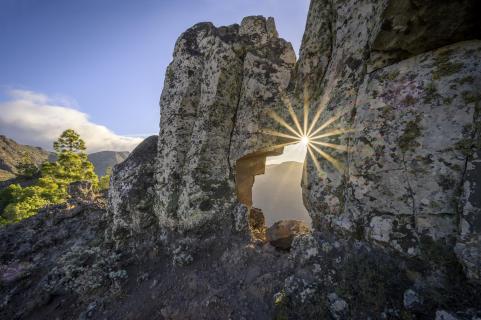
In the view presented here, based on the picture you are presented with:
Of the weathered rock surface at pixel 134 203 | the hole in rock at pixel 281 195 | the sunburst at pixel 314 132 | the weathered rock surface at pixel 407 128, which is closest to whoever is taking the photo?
the weathered rock surface at pixel 407 128

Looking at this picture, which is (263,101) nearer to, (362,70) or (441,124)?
(362,70)

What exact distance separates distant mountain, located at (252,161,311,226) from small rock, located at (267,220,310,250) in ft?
382

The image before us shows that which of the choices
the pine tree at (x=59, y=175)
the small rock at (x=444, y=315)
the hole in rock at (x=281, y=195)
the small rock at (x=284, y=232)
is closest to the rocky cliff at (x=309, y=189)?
the small rock at (x=444, y=315)

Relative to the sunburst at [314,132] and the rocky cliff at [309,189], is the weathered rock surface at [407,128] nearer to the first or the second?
the rocky cliff at [309,189]

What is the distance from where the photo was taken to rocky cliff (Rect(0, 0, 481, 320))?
5.38 meters

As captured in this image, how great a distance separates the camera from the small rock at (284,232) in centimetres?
1039

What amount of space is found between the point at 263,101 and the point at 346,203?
685 centimetres

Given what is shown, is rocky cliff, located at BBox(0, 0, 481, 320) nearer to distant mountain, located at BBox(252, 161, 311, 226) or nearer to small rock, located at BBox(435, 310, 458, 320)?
small rock, located at BBox(435, 310, 458, 320)

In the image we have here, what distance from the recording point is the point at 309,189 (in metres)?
8.91

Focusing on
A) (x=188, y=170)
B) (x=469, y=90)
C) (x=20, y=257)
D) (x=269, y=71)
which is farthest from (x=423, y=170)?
(x=20, y=257)

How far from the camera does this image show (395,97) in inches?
257

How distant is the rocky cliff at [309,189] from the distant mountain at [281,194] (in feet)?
385

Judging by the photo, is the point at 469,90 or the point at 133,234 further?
the point at 133,234

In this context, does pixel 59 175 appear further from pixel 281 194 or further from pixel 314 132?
pixel 281 194
